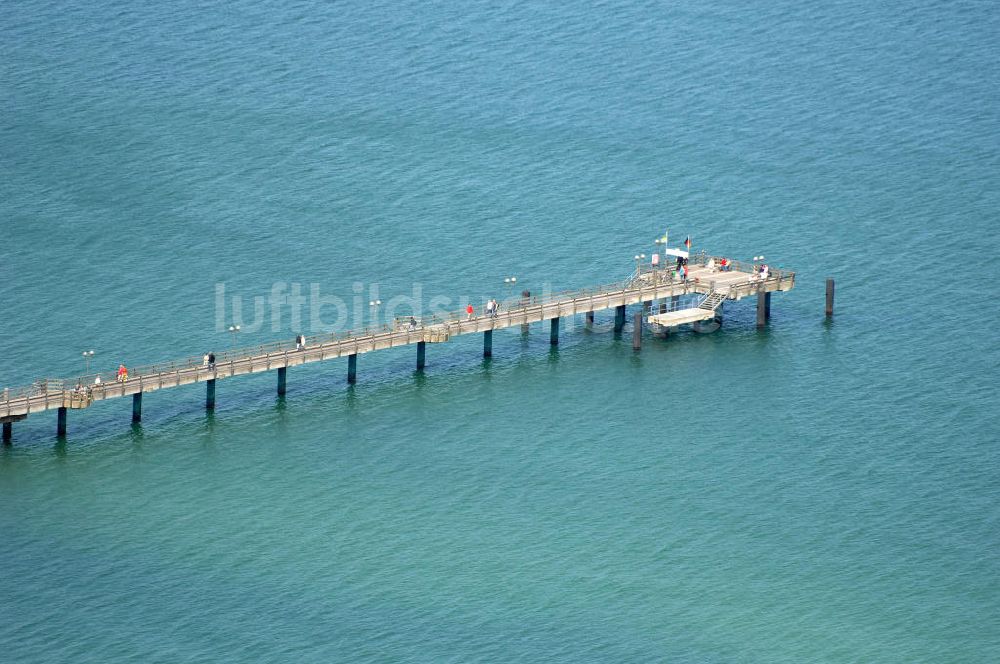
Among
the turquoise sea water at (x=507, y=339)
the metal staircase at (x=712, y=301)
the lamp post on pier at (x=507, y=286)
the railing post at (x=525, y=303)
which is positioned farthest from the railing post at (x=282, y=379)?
the metal staircase at (x=712, y=301)

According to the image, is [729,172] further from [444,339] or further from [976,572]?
[976,572]

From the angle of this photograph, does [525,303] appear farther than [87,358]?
Yes

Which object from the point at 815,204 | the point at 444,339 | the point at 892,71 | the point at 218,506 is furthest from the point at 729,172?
the point at 218,506

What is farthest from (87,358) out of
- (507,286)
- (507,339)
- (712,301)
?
(712,301)

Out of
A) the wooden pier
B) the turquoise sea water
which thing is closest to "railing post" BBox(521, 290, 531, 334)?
the wooden pier

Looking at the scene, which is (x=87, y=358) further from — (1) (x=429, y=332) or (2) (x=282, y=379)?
(1) (x=429, y=332)

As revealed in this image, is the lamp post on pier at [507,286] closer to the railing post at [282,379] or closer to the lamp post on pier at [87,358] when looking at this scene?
the railing post at [282,379]
